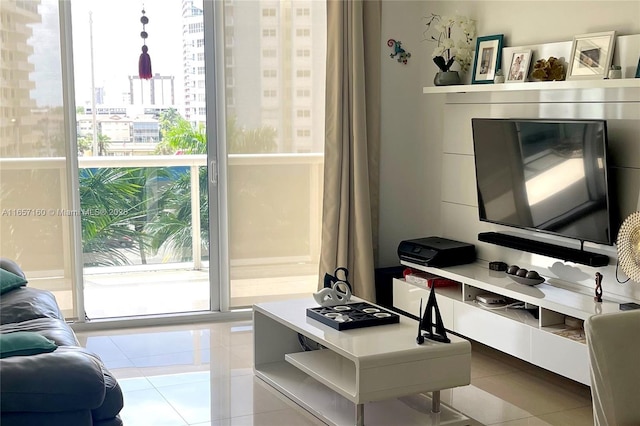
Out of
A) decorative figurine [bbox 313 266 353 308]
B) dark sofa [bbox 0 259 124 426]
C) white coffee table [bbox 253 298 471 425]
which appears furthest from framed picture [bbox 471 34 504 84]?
dark sofa [bbox 0 259 124 426]

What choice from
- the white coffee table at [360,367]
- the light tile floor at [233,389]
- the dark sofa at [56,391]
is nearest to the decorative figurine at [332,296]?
the white coffee table at [360,367]

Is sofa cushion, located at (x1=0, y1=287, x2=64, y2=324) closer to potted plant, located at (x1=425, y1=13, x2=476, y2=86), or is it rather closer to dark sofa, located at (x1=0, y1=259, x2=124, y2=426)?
dark sofa, located at (x1=0, y1=259, x2=124, y2=426)

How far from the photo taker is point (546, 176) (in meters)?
4.36

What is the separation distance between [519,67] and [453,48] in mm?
643

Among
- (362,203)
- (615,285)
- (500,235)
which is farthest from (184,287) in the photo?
(615,285)

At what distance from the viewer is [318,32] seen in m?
5.53

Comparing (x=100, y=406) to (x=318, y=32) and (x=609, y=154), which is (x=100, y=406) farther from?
(x=318, y=32)

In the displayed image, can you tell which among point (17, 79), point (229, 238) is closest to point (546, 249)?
point (229, 238)

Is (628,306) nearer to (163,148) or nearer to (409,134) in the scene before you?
(409,134)

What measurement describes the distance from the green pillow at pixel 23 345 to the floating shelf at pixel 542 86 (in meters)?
2.75

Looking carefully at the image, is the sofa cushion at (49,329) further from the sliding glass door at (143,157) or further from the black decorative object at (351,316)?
the sliding glass door at (143,157)

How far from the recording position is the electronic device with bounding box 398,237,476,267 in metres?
4.96

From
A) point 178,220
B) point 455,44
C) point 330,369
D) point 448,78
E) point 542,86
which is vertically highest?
point 455,44

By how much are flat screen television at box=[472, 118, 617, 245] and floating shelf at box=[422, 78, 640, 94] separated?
18 cm
